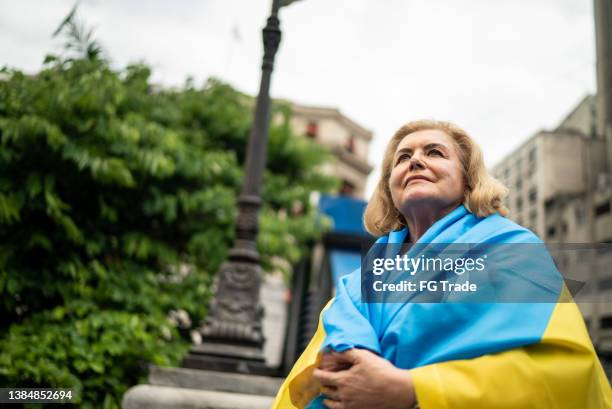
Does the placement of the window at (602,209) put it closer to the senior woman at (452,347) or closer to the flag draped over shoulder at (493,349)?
the senior woman at (452,347)

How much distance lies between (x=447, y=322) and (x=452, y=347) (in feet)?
0.23

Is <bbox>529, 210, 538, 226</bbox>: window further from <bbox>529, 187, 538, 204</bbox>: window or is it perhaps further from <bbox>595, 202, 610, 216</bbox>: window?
<bbox>595, 202, 610, 216</bbox>: window

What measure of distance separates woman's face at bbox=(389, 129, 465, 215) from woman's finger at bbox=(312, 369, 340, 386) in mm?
602

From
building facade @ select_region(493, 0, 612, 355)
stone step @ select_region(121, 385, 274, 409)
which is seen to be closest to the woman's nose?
stone step @ select_region(121, 385, 274, 409)

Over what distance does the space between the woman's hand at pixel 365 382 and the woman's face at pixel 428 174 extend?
55cm

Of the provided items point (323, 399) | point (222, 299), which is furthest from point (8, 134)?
point (323, 399)

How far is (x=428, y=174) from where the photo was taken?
1.58 meters

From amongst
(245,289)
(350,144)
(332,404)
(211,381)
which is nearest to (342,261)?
(245,289)

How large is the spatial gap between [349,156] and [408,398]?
26.2m

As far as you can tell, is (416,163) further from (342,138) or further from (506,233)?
(342,138)

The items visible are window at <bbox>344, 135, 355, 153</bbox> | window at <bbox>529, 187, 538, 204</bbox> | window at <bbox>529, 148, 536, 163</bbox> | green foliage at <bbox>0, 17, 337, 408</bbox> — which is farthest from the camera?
window at <bbox>344, 135, 355, 153</bbox>

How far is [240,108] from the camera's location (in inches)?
425

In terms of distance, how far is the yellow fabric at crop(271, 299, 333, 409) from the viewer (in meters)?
1.42

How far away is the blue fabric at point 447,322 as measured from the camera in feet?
3.84
